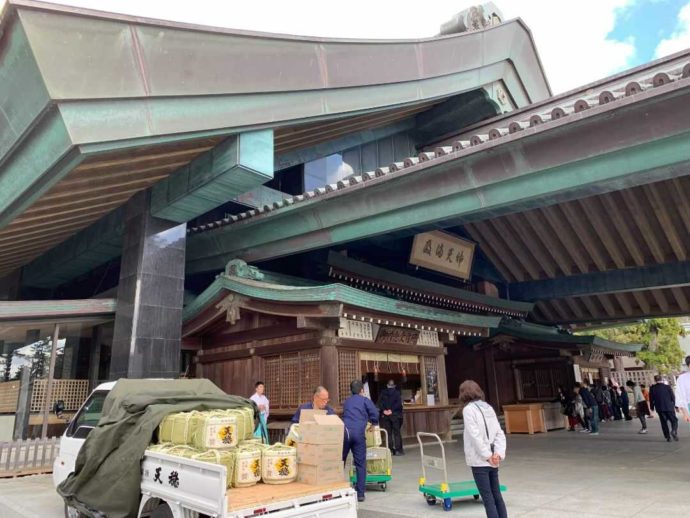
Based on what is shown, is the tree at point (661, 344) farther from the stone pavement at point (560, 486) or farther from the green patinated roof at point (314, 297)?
the green patinated roof at point (314, 297)

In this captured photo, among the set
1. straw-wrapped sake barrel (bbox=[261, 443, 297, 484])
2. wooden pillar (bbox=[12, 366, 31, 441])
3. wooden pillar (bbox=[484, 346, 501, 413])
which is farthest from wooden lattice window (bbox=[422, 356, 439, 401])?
wooden pillar (bbox=[12, 366, 31, 441])

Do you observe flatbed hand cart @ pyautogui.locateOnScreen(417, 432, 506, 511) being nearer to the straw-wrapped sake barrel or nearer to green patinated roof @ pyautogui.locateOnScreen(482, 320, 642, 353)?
the straw-wrapped sake barrel

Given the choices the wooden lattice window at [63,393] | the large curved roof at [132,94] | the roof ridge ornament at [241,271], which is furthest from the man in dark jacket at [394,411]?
the wooden lattice window at [63,393]

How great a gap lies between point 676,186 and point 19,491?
1560cm

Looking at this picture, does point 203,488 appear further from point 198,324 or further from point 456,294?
point 456,294

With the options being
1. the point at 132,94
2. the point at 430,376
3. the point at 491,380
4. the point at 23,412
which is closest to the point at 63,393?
the point at 23,412

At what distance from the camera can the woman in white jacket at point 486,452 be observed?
17.0 ft

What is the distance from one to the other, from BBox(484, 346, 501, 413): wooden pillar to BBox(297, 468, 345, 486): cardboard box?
15.9 m

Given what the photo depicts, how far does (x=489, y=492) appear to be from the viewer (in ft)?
17.0

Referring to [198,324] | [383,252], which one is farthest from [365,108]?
[198,324]

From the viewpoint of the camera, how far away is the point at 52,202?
10688mm

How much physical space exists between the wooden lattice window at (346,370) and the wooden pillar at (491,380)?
952 cm

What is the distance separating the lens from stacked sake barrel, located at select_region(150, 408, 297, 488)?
4.68 m

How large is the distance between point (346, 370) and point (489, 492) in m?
6.74
